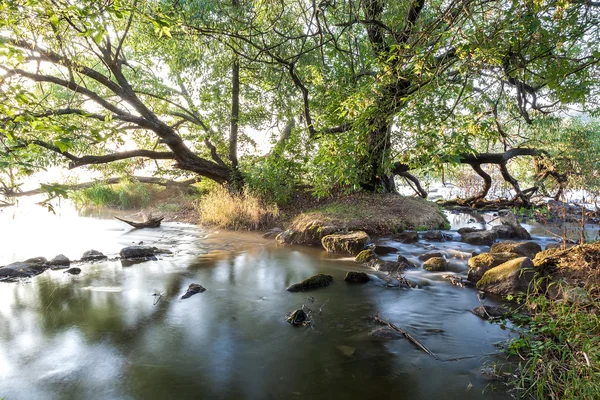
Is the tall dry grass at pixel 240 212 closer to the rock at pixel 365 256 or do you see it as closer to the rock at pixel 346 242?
the rock at pixel 346 242

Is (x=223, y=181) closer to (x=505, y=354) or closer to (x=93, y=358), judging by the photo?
(x=93, y=358)

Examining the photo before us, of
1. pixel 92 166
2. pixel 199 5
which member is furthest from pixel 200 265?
pixel 92 166

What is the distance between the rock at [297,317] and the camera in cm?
487

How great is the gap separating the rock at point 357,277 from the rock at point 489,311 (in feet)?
6.37

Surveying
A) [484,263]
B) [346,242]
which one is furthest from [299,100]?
[484,263]

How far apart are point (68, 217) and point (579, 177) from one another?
20.5m

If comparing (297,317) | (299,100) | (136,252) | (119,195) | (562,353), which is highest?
(299,100)

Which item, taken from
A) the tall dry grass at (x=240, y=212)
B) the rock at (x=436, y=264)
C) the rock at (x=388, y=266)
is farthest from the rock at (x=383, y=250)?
the tall dry grass at (x=240, y=212)

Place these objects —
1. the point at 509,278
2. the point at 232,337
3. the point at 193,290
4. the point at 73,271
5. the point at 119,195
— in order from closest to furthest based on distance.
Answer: the point at 232,337 < the point at 509,278 < the point at 193,290 < the point at 73,271 < the point at 119,195

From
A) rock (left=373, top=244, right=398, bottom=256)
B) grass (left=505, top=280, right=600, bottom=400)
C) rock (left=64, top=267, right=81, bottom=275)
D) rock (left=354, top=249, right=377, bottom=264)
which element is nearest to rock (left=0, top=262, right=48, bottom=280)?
rock (left=64, top=267, right=81, bottom=275)

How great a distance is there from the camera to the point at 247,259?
8.51 meters

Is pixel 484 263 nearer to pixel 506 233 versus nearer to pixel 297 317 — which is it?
pixel 297 317

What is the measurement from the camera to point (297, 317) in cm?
494

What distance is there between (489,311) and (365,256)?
329cm
